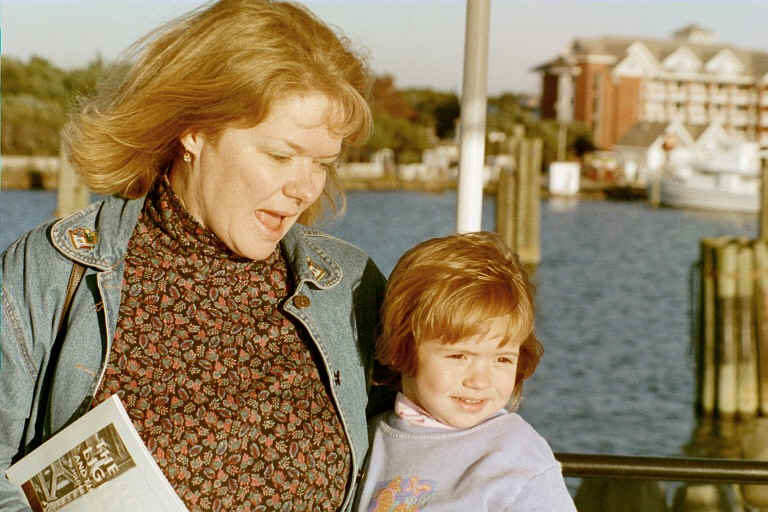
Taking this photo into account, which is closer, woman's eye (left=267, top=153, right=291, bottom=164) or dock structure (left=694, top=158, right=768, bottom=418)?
woman's eye (left=267, top=153, right=291, bottom=164)

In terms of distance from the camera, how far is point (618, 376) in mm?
17234

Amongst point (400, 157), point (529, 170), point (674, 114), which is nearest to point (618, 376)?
point (529, 170)

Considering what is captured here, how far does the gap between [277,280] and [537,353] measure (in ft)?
1.84

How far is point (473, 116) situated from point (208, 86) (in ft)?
2.52

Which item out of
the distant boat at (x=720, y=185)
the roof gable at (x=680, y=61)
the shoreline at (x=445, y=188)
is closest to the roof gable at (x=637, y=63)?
the roof gable at (x=680, y=61)

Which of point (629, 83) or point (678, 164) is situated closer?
point (678, 164)

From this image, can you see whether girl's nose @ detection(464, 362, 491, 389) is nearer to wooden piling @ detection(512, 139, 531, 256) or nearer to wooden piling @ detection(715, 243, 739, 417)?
wooden piling @ detection(715, 243, 739, 417)

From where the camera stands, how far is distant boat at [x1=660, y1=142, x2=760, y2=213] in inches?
2095

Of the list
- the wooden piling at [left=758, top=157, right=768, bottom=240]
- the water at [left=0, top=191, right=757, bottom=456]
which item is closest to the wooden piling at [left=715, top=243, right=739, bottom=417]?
the water at [left=0, top=191, right=757, bottom=456]

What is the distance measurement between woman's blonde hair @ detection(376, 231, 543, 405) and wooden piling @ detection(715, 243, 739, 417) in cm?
962

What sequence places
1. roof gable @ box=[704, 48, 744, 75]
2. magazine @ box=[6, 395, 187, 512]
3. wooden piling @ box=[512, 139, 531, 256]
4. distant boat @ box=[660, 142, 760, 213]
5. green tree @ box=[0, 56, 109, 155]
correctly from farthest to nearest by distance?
roof gable @ box=[704, 48, 744, 75] < distant boat @ box=[660, 142, 760, 213] < green tree @ box=[0, 56, 109, 155] < wooden piling @ box=[512, 139, 531, 256] < magazine @ box=[6, 395, 187, 512]

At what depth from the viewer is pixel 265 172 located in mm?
2098

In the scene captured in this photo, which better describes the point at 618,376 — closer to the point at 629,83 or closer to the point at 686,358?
the point at 686,358

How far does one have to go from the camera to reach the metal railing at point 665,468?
2.59 metres
